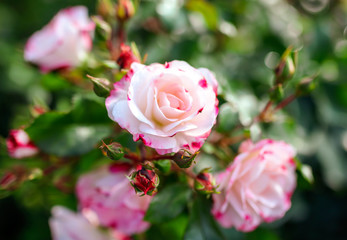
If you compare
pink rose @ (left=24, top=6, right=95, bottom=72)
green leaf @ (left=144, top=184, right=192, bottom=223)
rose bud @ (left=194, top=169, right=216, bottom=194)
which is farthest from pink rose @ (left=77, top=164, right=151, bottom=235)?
pink rose @ (left=24, top=6, right=95, bottom=72)

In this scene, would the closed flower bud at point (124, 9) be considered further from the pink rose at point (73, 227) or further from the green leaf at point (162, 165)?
the pink rose at point (73, 227)

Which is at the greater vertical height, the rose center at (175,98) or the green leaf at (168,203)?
the rose center at (175,98)

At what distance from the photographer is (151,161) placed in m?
0.68

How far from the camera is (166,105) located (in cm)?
63

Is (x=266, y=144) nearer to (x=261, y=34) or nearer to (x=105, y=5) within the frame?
(x=105, y=5)

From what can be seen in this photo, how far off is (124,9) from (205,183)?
45 centimetres

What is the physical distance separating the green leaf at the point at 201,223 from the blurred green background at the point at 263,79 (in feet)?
0.46

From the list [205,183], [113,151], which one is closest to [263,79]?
[205,183]

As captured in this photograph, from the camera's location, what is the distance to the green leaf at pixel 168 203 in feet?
2.46

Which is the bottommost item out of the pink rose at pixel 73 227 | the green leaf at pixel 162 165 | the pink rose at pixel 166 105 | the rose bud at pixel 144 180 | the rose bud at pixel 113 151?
the pink rose at pixel 73 227

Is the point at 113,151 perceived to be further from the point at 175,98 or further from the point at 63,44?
the point at 63,44

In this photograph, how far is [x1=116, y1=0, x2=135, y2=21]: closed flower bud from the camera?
0.86 meters

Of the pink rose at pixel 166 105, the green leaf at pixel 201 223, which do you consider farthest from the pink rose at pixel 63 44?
the green leaf at pixel 201 223

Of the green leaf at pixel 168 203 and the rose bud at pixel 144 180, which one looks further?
the green leaf at pixel 168 203
